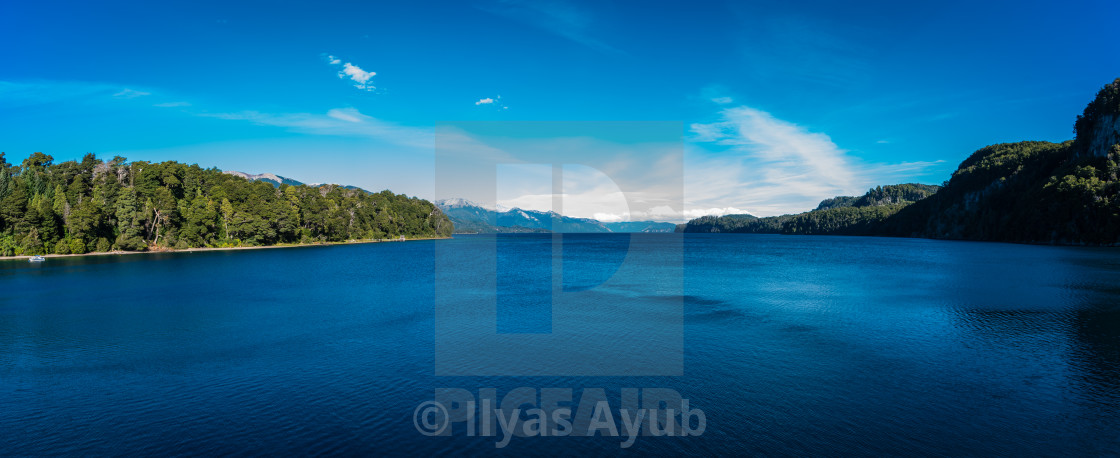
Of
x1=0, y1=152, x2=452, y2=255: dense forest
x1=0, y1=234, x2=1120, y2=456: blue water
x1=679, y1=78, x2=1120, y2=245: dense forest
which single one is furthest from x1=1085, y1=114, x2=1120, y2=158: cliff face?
x1=0, y1=152, x2=452, y2=255: dense forest

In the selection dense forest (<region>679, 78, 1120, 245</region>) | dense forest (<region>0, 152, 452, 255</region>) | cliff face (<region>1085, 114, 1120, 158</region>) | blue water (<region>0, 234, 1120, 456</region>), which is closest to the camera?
blue water (<region>0, 234, 1120, 456</region>)

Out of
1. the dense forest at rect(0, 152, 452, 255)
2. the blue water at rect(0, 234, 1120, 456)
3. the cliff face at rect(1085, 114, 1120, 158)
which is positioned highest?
the cliff face at rect(1085, 114, 1120, 158)

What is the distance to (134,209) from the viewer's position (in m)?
92.4

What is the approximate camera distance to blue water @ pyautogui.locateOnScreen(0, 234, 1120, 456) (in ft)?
42.0

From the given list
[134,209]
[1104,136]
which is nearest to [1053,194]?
[1104,136]

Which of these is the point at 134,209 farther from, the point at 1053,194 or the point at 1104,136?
the point at 1104,136

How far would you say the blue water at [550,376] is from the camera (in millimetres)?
12797

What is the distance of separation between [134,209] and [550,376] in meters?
111

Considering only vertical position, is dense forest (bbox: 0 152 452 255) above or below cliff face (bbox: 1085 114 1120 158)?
below

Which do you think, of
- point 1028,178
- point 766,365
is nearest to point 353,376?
point 766,365

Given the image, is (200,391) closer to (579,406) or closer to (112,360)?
(112,360)

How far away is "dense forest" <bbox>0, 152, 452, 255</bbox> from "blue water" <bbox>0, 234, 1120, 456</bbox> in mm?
59806

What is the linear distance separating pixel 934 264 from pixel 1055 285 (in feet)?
90.1

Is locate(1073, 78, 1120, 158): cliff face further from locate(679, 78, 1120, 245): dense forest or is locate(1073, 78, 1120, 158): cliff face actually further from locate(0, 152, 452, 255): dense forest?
locate(0, 152, 452, 255): dense forest
